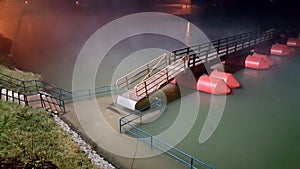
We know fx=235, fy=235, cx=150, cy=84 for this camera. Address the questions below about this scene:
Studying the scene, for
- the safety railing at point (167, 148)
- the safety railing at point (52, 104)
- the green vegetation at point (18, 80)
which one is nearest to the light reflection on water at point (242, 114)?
the safety railing at point (167, 148)

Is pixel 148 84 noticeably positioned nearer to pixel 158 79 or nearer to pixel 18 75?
pixel 158 79

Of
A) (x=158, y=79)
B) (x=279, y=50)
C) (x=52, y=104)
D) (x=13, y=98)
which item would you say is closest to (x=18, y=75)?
(x=52, y=104)

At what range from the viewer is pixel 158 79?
1428cm

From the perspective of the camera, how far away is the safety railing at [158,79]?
13.2 meters

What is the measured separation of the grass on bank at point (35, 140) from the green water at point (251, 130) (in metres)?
2.73

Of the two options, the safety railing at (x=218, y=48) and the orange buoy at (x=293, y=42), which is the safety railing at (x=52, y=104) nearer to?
the safety railing at (x=218, y=48)

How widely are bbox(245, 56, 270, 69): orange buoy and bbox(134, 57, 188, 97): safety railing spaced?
28.4 ft

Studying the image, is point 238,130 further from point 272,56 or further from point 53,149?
point 272,56

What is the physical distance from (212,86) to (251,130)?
4402 millimetres

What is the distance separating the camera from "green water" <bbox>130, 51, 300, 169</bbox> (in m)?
9.69

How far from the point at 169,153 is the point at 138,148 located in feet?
4.51

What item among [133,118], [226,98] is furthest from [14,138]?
[226,98]

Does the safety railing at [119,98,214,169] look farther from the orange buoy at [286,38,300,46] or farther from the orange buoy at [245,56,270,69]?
the orange buoy at [286,38,300,46]

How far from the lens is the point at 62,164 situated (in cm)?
766
